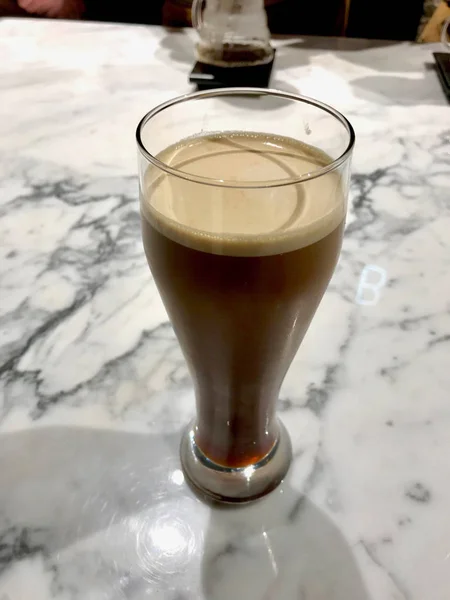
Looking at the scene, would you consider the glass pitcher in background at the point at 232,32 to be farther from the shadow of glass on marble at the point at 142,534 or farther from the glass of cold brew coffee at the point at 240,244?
the shadow of glass on marble at the point at 142,534

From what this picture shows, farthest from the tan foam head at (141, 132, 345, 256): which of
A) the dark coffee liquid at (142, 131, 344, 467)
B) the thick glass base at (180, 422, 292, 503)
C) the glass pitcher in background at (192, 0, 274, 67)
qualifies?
the glass pitcher in background at (192, 0, 274, 67)

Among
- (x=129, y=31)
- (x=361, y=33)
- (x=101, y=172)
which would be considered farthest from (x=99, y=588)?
(x=361, y=33)

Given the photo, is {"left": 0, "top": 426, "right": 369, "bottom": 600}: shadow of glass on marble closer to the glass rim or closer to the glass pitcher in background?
the glass rim

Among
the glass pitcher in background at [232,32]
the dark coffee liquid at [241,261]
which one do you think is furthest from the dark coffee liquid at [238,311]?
the glass pitcher in background at [232,32]

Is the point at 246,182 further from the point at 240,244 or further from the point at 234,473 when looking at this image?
the point at 234,473

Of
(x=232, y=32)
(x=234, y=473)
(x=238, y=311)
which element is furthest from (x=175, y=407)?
(x=232, y=32)

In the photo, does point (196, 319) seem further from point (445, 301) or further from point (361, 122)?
point (361, 122)
